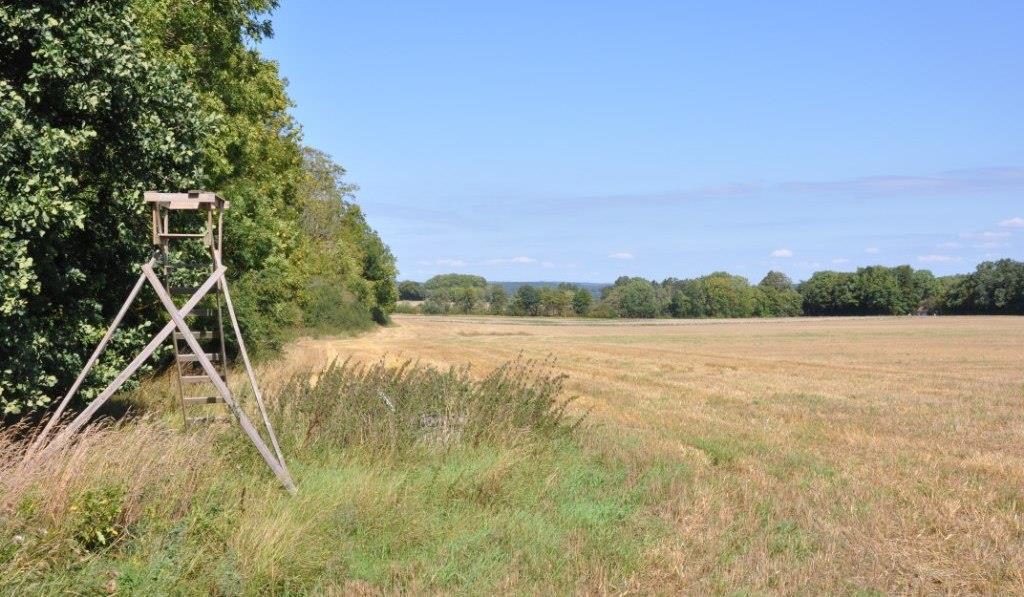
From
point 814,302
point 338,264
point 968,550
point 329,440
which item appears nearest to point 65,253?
point 329,440

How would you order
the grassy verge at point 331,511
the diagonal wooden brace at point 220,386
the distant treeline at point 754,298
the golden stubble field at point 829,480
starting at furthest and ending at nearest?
the distant treeline at point 754,298, the diagonal wooden brace at point 220,386, the golden stubble field at point 829,480, the grassy verge at point 331,511

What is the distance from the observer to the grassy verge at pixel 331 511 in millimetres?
5570

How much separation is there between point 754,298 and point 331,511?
146851mm

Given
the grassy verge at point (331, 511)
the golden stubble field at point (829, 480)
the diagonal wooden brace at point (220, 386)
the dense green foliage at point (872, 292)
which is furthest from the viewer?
the dense green foliage at point (872, 292)

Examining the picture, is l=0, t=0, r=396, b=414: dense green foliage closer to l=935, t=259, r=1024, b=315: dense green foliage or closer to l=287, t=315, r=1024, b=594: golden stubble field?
l=287, t=315, r=1024, b=594: golden stubble field

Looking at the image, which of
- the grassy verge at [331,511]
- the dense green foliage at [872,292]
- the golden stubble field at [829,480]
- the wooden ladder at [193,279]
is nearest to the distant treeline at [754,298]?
the dense green foliage at [872,292]

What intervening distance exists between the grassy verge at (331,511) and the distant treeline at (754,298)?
401ft

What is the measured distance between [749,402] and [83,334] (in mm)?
14218

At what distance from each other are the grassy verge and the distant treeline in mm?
122238

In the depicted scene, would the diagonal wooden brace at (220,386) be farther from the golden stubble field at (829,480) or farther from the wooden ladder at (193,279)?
the golden stubble field at (829,480)

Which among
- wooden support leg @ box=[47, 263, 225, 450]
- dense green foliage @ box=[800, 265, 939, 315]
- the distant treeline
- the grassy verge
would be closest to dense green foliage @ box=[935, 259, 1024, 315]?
the distant treeline

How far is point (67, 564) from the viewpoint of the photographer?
5.36 meters

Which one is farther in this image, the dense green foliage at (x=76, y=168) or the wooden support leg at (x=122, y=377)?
the dense green foliage at (x=76, y=168)

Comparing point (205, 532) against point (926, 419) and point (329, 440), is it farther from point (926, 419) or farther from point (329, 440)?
point (926, 419)
